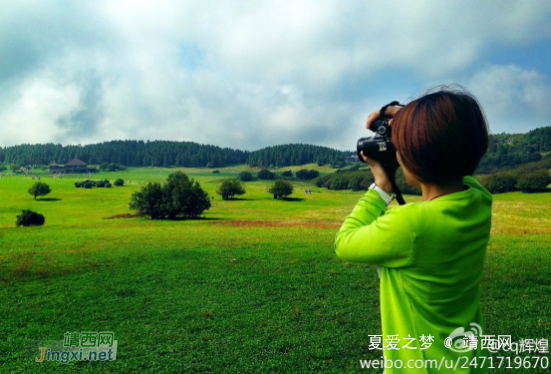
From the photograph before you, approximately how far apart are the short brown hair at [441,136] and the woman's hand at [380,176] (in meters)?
0.18

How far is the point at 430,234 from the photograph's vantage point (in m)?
1.43

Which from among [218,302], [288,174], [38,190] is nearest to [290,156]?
[288,174]

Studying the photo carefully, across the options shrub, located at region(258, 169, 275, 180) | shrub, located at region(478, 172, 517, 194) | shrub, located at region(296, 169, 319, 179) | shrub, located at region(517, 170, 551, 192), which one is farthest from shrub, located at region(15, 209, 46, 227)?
shrub, located at region(296, 169, 319, 179)

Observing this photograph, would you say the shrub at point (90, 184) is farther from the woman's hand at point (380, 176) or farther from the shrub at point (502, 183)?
the woman's hand at point (380, 176)

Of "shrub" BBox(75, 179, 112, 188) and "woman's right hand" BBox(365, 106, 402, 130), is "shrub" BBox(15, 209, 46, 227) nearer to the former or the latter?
"woman's right hand" BBox(365, 106, 402, 130)

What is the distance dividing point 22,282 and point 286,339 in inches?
329

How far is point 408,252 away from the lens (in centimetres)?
145

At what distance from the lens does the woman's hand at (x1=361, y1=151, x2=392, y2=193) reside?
171cm

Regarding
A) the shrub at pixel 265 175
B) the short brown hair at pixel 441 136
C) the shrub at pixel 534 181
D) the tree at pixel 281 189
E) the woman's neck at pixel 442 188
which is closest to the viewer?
the short brown hair at pixel 441 136

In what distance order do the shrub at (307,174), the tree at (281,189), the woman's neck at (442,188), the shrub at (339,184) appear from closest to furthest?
the woman's neck at (442,188) → the tree at (281,189) → the shrub at (339,184) → the shrub at (307,174)

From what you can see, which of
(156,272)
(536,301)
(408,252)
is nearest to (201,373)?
(408,252)

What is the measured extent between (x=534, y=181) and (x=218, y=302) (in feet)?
135

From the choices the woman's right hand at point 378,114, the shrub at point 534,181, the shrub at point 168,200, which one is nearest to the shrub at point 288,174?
the shrub at point 168,200

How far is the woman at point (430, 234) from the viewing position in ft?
4.70
